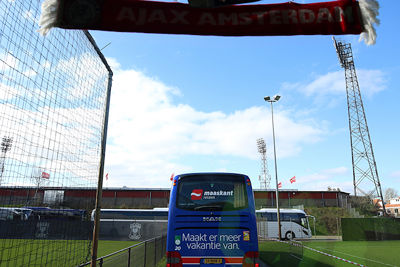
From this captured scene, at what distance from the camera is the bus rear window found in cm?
659

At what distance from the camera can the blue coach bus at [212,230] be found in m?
6.30

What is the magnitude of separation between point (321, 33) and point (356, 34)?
0.36 metres

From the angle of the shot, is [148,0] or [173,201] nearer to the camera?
[148,0]

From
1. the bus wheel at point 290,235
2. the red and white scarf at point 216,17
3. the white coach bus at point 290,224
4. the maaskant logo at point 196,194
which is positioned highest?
the red and white scarf at point 216,17

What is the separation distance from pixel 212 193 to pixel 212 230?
0.82m

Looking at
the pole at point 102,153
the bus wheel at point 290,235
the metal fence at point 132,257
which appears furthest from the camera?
the bus wheel at point 290,235

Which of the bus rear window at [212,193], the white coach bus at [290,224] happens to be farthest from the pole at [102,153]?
the white coach bus at [290,224]

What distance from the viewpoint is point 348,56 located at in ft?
141

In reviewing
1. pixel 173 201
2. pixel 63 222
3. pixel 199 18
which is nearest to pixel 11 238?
pixel 63 222

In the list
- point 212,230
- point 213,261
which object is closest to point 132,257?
point 213,261

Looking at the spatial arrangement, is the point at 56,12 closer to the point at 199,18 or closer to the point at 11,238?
the point at 199,18

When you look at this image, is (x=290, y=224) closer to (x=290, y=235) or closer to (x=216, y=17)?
(x=290, y=235)

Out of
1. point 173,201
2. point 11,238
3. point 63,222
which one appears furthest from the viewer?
point 173,201

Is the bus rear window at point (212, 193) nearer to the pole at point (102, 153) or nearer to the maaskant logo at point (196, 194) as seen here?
the maaskant logo at point (196, 194)
